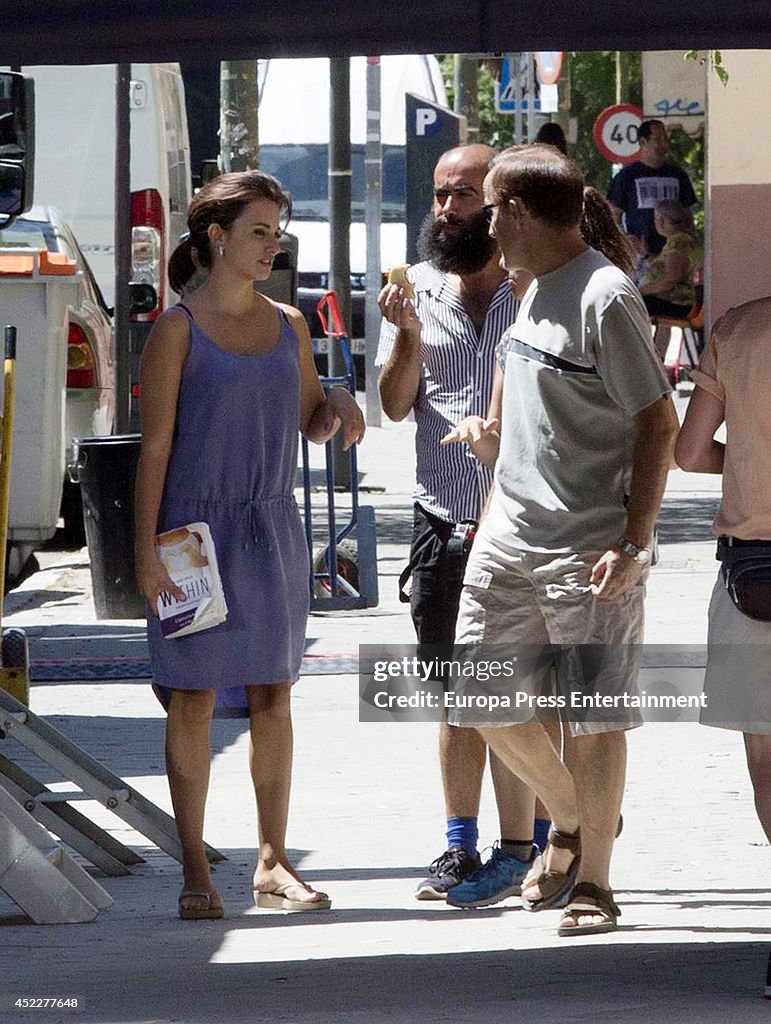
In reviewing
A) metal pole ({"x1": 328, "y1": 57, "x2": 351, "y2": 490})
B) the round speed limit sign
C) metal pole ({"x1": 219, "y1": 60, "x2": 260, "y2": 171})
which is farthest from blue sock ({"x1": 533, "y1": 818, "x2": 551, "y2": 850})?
the round speed limit sign

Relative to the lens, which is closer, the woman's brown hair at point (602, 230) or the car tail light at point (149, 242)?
the woman's brown hair at point (602, 230)

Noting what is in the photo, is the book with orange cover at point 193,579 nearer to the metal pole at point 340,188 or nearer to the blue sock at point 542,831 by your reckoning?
the blue sock at point 542,831

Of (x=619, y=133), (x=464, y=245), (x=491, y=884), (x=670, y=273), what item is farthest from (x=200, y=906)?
(x=619, y=133)

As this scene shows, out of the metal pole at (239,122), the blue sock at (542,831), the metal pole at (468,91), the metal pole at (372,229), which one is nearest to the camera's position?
the blue sock at (542,831)

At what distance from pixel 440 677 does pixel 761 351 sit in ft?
5.35

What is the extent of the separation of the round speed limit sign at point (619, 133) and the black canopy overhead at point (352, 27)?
80.8 feet

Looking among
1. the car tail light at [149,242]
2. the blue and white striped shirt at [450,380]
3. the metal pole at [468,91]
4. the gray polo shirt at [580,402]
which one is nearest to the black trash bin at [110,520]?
the car tail light at [149,242]

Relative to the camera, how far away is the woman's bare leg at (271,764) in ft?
19.9

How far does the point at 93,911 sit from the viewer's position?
5914 mm

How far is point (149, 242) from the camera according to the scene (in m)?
15.5

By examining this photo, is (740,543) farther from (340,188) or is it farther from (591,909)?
(340,188)

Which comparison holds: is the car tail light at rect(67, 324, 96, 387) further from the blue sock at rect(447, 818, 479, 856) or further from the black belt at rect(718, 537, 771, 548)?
the black belt at rect(718, 537, 771, 548)

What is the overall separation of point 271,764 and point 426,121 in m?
17.1

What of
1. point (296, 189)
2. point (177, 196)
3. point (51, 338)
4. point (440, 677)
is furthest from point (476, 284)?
point (296, 189)
